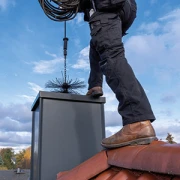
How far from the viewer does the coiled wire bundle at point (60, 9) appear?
1596mm

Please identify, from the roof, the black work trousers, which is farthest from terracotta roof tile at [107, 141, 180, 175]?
the black work trousers

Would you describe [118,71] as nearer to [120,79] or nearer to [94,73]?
[120,79]

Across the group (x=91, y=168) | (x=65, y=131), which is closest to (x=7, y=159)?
(x=65, y=131)

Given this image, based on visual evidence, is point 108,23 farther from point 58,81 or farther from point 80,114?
point 58,81

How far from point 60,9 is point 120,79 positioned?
99cm

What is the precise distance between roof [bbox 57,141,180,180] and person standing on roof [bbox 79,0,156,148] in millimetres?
47

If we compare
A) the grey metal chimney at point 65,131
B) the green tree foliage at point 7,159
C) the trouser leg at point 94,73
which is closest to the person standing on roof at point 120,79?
the trouser leg at point 94,73

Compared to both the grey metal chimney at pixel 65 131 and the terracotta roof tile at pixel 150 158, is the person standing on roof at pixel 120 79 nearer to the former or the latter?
the terracotta roof tile at pixel 150 158

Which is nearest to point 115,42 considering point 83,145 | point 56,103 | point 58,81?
point 56,103

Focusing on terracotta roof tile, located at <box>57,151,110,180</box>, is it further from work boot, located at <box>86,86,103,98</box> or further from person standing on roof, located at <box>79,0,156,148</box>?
work boot, located at <box>86,86,103,98</box>

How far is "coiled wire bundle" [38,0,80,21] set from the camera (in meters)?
1.60

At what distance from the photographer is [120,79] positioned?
36.8 inches

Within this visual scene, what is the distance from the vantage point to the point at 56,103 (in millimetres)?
1476

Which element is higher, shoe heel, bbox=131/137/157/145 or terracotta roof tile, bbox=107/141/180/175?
shoe heel, bbox=131/137/157/145
